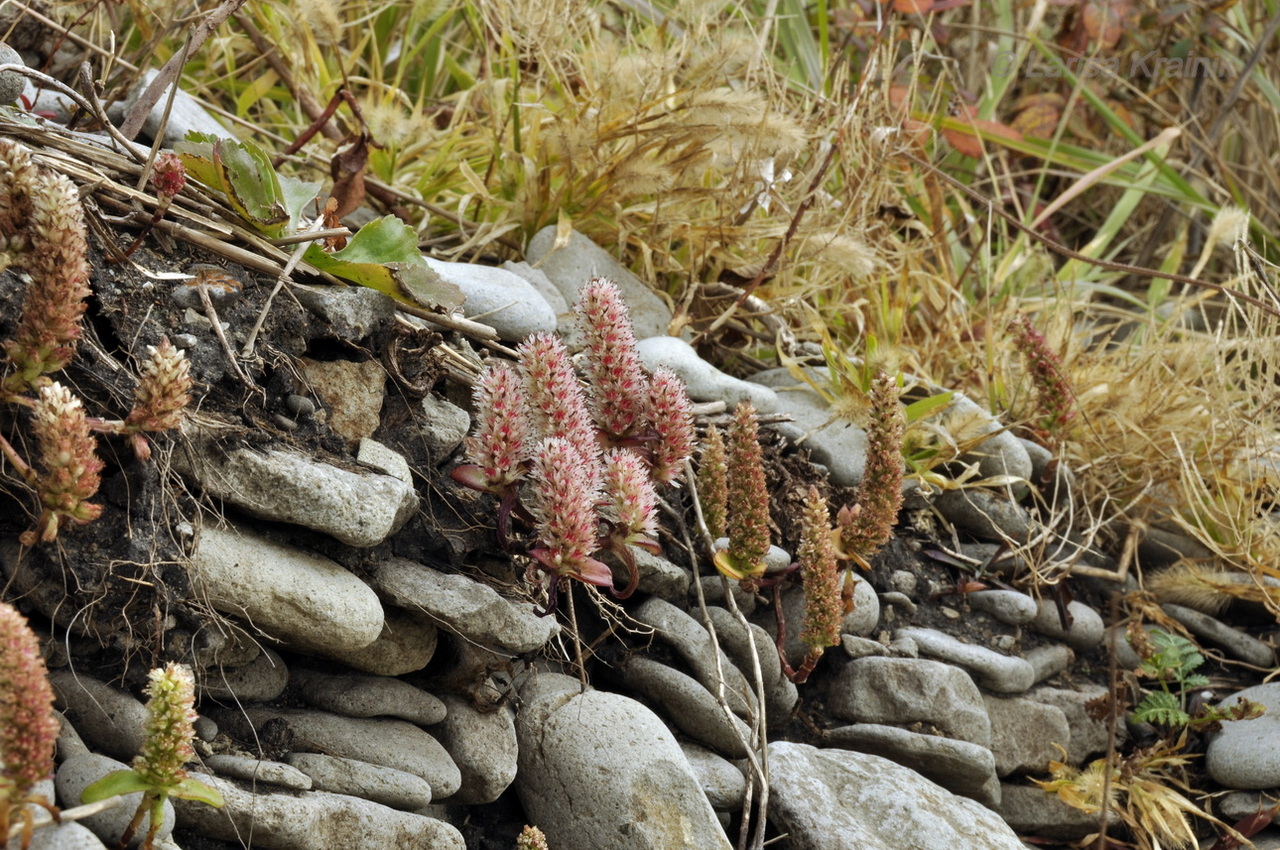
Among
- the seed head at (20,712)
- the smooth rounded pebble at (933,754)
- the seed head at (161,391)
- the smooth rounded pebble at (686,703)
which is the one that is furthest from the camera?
the smooth rounded pebble at (933,754)

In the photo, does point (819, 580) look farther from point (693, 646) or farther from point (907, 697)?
point (907, 697)

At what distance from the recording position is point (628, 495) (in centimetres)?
205

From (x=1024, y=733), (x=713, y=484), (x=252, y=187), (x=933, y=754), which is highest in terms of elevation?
(x=252, y=187)

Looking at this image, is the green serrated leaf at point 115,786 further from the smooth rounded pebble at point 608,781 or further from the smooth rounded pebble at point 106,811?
the smooth rounded pebble at point 608,781

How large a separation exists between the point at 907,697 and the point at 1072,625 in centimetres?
73

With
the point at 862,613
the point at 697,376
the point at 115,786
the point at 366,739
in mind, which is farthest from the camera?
the point at 697,376

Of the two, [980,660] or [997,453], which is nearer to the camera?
[980,660]

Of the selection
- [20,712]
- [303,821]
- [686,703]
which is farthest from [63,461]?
[686,703]

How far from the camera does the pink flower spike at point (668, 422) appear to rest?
2244mm

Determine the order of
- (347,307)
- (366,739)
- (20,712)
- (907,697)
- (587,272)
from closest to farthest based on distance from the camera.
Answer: (20,712), (366,739), (347,307), (907,697), (587,272)

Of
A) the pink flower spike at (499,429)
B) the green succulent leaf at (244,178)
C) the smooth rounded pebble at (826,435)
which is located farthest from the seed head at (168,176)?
the smooth rounded pebble at (826,435)

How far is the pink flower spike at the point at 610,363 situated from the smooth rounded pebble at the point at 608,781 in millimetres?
556

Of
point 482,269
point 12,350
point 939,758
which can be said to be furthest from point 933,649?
point 12,350

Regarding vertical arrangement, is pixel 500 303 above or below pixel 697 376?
above
